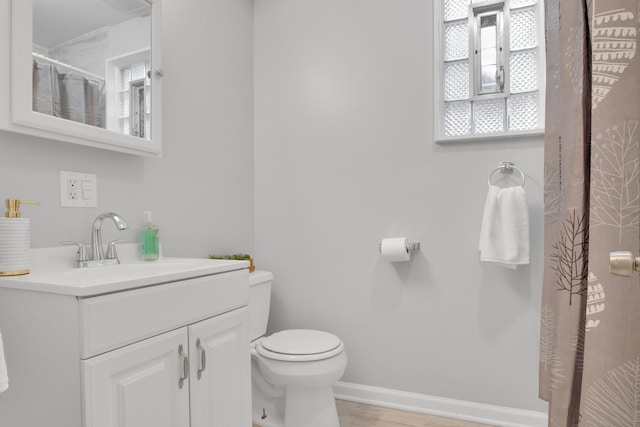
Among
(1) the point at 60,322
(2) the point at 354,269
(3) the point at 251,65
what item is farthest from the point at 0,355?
(3) the point at 251,65

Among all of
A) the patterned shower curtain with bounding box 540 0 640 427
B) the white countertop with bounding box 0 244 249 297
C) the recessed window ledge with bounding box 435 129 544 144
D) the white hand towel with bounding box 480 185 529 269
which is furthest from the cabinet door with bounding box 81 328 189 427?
the recessed window ledge with bounding box 435 129 544 144

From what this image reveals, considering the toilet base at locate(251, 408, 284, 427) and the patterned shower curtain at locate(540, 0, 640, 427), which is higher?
the patterned shower curtain at locate(540, 0, 640, 427)

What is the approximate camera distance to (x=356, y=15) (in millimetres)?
2182

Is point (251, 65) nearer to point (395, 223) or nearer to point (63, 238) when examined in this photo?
point (395, 223)

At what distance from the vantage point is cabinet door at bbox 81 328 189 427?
93 cm

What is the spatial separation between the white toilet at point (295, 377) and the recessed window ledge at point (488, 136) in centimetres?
111

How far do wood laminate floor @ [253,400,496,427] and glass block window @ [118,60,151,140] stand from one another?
5.25 ft

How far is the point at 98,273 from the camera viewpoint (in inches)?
51.4

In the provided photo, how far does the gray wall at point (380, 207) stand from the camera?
191 cm

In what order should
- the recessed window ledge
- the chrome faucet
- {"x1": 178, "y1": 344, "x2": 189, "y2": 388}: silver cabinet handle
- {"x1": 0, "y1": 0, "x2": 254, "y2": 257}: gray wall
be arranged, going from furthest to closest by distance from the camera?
the recessed window ledge, the chrome faucet, {"x1": 0, "y1": 0, "x2": 254, "y2": 257}: gray wall, {"x1": 178, "y1": 344, "x2": 189, "y2": 388}: silver cabinet handle

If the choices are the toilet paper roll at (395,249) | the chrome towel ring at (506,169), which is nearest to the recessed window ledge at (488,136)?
the chrome towel ring at (506,169)

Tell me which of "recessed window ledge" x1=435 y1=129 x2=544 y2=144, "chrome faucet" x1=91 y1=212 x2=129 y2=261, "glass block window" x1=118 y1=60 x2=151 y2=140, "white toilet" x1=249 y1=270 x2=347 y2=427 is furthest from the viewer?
"recessed window ledge" x1=435 y1=129 x2=544 y2=144

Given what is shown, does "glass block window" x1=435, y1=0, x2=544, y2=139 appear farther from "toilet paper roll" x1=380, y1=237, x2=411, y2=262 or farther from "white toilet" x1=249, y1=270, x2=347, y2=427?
"white toilet" x1=249, y1=270, x2=347, y2=427

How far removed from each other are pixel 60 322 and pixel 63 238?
1.68ft
